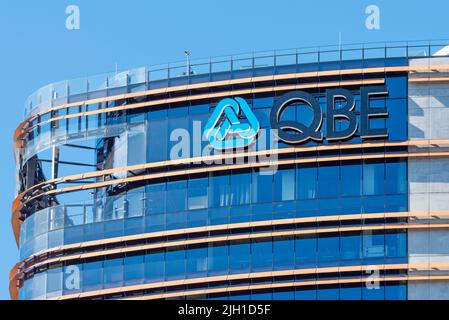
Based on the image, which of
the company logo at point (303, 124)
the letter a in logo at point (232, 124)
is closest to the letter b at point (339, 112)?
the company logo at point (303, 124)

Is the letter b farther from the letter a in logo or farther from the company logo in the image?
the letter a in logo

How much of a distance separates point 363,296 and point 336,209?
6937 millimetres

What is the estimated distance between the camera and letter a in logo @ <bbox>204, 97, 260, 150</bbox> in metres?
104

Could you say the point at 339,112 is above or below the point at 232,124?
above

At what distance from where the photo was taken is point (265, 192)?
101812mm

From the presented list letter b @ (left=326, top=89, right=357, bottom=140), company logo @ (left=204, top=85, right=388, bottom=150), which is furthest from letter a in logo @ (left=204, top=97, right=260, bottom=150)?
letter b @ (left=326, top=89, right=357, bottom=140)

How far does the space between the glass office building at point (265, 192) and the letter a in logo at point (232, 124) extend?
0.17m

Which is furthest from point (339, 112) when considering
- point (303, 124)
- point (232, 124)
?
point (232, 124)

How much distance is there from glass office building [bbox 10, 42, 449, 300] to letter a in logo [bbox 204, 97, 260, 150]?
0.56 ft

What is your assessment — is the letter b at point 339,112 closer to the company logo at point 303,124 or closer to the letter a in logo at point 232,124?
the company logo at point 303,124

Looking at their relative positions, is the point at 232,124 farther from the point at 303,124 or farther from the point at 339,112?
the point at 339,112

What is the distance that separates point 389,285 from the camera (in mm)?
98688

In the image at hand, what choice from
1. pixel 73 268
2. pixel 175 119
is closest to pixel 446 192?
pixel 175 119

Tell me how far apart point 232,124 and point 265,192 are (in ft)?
20.0
